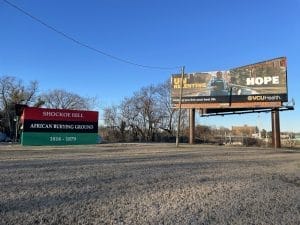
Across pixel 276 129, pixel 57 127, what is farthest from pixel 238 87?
pixel 57 127

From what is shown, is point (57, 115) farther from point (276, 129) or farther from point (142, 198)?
point (142, 198)

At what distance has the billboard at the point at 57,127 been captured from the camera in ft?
130

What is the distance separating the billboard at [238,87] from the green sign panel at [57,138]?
12050 mm

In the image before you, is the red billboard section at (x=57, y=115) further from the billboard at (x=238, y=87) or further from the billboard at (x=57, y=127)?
the billboard at (x=238, y=87)

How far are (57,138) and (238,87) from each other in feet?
71.3

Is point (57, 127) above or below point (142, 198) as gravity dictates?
above

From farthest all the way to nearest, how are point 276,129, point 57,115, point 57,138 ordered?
point 276,129
point 57,138
point 57,115

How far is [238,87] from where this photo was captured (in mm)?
51688

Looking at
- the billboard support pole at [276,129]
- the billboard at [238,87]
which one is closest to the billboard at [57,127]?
the billboard at [238,87]

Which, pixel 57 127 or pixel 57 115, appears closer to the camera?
pixel 57 115

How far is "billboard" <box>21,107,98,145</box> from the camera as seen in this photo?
39.5 m

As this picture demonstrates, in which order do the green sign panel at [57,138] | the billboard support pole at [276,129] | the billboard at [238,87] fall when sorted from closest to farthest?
the green sign panel at [57,138], the billboard support pole at [276,129], the billboard at [238,87]

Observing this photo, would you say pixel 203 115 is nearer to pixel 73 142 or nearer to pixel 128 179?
pixel 73 142

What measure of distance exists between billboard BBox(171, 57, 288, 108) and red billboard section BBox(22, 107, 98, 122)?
37.3 feet
